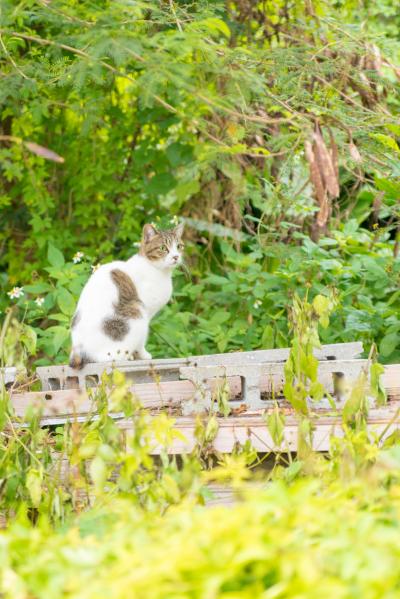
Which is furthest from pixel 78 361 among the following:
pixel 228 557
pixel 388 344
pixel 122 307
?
pixel 228 557

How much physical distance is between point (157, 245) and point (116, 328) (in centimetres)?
52

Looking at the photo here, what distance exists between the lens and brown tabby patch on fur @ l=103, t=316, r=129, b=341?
388 centimetres

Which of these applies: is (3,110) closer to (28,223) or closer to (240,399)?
(28,223)

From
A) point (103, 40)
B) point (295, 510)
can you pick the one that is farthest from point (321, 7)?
point (295, 510)

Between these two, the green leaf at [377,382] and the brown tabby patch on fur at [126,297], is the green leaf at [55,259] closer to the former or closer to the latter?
the brown tabby patch on fur at [126,297]

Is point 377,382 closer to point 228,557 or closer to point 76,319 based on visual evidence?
point 228,557

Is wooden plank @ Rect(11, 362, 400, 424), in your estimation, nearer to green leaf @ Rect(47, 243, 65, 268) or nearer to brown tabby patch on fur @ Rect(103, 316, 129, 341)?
brown tabby patch on fur @ Rect(103, 316, 129, 341)

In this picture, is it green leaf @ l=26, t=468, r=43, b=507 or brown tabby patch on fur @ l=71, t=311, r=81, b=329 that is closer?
green leaf @ l=26, t=468, r=43, b=507

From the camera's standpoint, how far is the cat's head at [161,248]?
13.9 ft

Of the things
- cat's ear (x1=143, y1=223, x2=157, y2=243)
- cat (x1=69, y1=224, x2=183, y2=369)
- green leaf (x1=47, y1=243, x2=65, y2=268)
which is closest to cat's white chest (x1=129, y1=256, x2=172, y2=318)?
cat (x1=69, y1=224, x2=183, y2=369)

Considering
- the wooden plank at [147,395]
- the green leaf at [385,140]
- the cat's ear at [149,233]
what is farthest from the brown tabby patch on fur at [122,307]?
the green leaf at [385,140]

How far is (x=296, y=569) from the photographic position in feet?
4.40

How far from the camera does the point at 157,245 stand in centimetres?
427

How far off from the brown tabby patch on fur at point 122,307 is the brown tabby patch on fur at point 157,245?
19 centimetres
